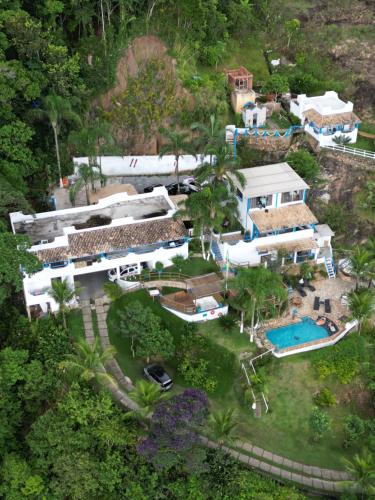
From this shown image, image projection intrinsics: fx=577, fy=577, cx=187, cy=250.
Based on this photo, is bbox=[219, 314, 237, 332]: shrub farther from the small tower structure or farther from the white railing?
the small tower structure

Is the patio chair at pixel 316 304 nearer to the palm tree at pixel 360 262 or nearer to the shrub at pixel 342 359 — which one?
the palm tree at pixel 360 262

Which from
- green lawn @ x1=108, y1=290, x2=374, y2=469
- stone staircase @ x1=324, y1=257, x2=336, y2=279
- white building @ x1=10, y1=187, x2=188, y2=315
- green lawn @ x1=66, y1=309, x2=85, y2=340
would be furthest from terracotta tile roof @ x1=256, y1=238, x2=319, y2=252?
green lawn @ x1=66, y1=309, x2=85, y2=340

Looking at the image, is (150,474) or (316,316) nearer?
(150,474)

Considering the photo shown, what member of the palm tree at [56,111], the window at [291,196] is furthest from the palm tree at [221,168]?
the palm tree at [56,111]

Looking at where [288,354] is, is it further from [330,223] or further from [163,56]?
[163,56]

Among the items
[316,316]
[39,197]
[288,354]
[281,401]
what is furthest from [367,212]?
[39,197]

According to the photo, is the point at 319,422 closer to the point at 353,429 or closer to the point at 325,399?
the point at 353,429
